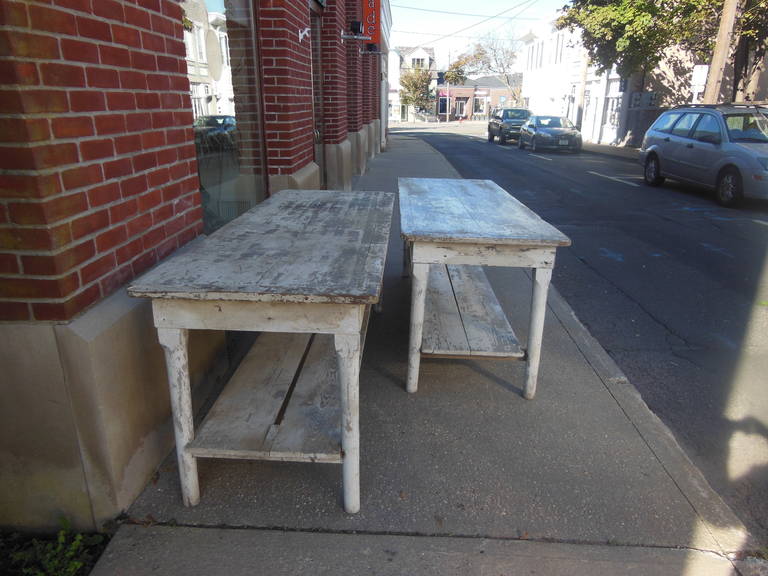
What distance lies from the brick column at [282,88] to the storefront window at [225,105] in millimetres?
107

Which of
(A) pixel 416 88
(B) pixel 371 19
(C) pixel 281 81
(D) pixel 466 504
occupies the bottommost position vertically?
(D) pixel 466 504

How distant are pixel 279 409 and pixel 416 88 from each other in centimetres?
6692

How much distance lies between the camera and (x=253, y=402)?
2.65 m

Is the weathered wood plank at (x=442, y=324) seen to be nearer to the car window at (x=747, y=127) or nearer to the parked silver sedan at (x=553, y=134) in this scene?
the car window at (x=747, y=127)

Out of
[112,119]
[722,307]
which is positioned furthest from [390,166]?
[112,119]

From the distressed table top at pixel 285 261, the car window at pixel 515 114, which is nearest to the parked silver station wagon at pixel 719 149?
the distressed table top at pixel 285 261

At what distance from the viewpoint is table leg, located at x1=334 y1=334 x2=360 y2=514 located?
2.16 m

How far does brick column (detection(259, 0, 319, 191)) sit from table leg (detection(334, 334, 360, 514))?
3.50 meters

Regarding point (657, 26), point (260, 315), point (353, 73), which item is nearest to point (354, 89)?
point (353, 73)

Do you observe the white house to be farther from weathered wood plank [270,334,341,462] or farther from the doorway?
weathered wood plank [270,334,341,462]

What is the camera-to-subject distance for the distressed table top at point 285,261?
2059mm

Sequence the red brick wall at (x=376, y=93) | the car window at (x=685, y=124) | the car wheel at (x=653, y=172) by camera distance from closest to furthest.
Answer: the car window at (x=685, y=124), the car wheel at (x=653, y=172), the red brick wall at (x=376, y=93)

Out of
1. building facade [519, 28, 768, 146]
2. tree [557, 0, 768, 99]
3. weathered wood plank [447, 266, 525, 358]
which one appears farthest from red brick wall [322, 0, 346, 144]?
building facade [519, 28, 768, 146]

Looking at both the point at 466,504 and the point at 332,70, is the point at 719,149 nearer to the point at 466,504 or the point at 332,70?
the point at 332,70
